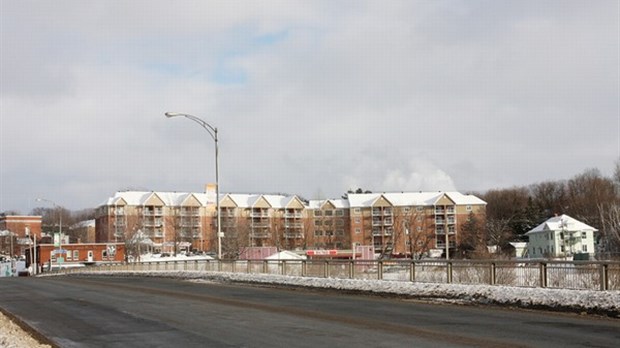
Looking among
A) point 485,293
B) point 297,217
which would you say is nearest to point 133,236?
point 297,217

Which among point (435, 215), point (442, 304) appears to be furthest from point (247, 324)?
point (435, 215)

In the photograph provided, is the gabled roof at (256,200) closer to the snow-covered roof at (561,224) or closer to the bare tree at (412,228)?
the bare tree at (412,228)

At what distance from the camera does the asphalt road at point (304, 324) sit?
38.2 ft

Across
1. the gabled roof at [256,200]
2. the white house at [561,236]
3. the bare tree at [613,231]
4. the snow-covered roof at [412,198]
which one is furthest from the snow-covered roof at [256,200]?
the bare tree at [613,231]

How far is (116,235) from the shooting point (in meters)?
132

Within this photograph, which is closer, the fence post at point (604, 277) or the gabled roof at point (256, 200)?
the fence post at point (604, 277)

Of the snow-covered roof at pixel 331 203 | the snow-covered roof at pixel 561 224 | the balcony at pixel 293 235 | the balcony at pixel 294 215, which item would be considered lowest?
the balcony at pixel 293 235

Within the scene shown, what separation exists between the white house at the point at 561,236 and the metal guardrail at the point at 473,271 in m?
91.0

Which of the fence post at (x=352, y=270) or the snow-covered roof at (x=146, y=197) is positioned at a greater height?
the snow-covered roof at (x=146, y=197)

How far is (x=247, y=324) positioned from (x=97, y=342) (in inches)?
133

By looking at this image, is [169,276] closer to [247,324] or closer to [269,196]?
[247,324]

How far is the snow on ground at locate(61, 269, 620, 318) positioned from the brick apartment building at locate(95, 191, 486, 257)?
4251 inches

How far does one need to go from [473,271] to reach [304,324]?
1042 centimetres

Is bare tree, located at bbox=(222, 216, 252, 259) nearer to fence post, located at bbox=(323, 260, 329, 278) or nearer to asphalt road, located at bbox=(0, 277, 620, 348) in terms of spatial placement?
fence post, located at bbox=(323, 260, 329, 278)
